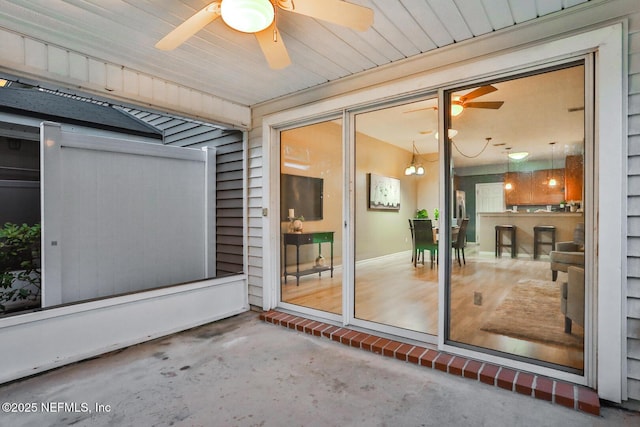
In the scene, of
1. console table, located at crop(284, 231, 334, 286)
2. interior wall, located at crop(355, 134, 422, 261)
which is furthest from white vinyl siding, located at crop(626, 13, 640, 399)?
console table, located at crop(284, 231, 334, 286)

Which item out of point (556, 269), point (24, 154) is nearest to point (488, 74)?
point (556, 269)

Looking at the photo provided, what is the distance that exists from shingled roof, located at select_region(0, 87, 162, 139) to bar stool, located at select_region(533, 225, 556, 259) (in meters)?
4.86

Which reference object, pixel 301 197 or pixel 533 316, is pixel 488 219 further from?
pixel 301 197

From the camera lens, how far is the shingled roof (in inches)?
174

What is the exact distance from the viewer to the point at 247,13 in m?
1.60

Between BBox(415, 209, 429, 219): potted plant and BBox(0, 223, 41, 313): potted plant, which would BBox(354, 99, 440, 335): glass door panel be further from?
BBox(0, 223, 41, 313): potted plant

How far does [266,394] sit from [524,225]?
232 centimetres

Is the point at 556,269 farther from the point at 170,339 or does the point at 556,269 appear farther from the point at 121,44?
the point at 121,44

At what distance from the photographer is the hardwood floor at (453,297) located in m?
2.44

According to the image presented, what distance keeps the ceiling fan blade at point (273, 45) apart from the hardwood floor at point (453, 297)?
6.90ft

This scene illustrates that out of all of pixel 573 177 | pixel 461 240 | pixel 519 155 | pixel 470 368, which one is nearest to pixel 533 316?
pixel 470 368

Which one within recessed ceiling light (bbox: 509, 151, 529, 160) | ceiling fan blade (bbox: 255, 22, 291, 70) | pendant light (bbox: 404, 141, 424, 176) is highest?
ceiling fan blade (bbox: 255, 22, 291, 70)

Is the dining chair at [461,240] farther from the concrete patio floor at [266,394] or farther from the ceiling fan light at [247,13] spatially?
the ceiling fan light at [247,13]

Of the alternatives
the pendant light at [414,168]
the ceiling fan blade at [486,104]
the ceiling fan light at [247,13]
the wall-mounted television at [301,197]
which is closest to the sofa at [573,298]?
the ceiling fan blade at [486,104]
